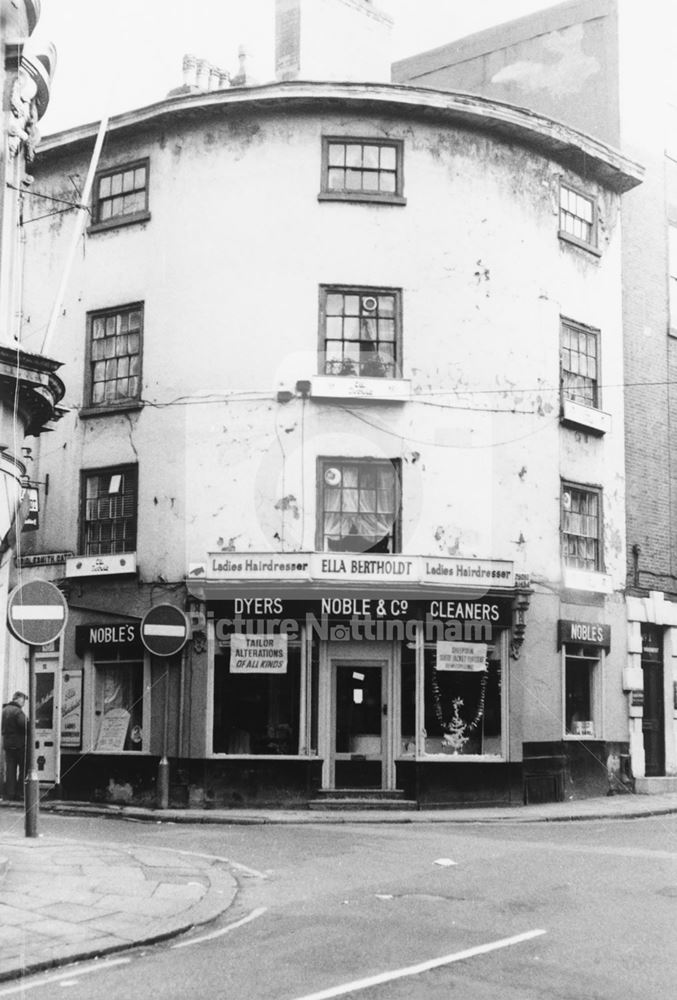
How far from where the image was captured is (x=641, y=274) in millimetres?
23953

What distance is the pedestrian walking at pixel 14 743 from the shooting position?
19.8 meters

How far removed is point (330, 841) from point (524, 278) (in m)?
10.8

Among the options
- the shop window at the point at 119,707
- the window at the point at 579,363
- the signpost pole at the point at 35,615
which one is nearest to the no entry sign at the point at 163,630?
the shop window at the point at 119,707

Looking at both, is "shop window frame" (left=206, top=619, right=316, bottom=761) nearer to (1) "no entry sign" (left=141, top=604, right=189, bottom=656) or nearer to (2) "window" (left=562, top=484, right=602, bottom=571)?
(1) "no entry sign" (left=141, top=604, right=189, bottom=656)

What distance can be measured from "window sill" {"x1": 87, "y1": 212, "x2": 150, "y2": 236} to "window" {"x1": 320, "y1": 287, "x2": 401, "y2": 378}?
11.5ft

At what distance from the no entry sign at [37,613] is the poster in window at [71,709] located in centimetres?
693

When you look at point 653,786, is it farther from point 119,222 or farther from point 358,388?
point 119,222

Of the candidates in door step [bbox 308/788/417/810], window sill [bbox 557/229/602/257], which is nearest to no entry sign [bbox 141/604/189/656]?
door step [bbox 308/788/417/810]

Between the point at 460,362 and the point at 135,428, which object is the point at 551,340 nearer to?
the point at 460,362

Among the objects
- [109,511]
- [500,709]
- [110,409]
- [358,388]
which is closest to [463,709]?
[500,709]

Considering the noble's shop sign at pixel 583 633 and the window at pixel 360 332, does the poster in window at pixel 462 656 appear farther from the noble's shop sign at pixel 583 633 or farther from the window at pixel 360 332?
the window at pixel 360 332

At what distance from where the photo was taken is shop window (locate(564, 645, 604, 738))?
21.2 meters

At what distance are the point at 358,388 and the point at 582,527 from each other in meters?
5.16

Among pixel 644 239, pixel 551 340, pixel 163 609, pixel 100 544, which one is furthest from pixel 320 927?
pixel 644 239
